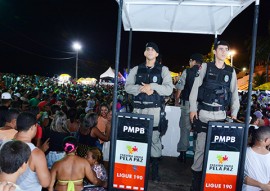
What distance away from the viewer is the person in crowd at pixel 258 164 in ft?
13.1

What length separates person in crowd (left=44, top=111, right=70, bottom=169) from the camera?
540 centimetres

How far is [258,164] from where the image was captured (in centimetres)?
403

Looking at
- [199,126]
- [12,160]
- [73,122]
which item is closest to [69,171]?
[12,160]

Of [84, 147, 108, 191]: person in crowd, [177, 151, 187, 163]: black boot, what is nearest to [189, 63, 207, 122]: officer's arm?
[84, 147, 108, 191]: person in crowd

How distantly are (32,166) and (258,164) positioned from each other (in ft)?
10.7

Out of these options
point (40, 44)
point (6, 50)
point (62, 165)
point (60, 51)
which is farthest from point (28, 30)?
point (62, 165)

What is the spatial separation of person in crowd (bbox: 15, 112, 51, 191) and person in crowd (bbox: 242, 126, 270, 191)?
2937 millimetres

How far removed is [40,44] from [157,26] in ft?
128

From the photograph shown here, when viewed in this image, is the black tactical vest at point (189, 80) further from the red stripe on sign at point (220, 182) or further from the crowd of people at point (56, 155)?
the red stripe on sign at point (220, 182)

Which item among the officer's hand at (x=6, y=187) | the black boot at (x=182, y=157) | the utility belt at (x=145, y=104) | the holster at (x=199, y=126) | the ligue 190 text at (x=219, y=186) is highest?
the utility belt at (x=145, y=104)

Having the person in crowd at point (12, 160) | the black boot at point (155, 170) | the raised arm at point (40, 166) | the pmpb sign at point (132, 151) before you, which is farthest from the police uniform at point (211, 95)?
the person in crowd at point (12, 160)

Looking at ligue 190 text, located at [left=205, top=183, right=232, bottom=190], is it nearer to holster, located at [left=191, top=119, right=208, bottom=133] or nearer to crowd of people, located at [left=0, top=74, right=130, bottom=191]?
holster, located at [left=191, top=119, right=208, bottom=133]

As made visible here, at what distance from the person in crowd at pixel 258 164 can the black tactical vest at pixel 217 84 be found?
769 millimetres

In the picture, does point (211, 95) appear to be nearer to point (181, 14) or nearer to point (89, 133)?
point (181, 14)
